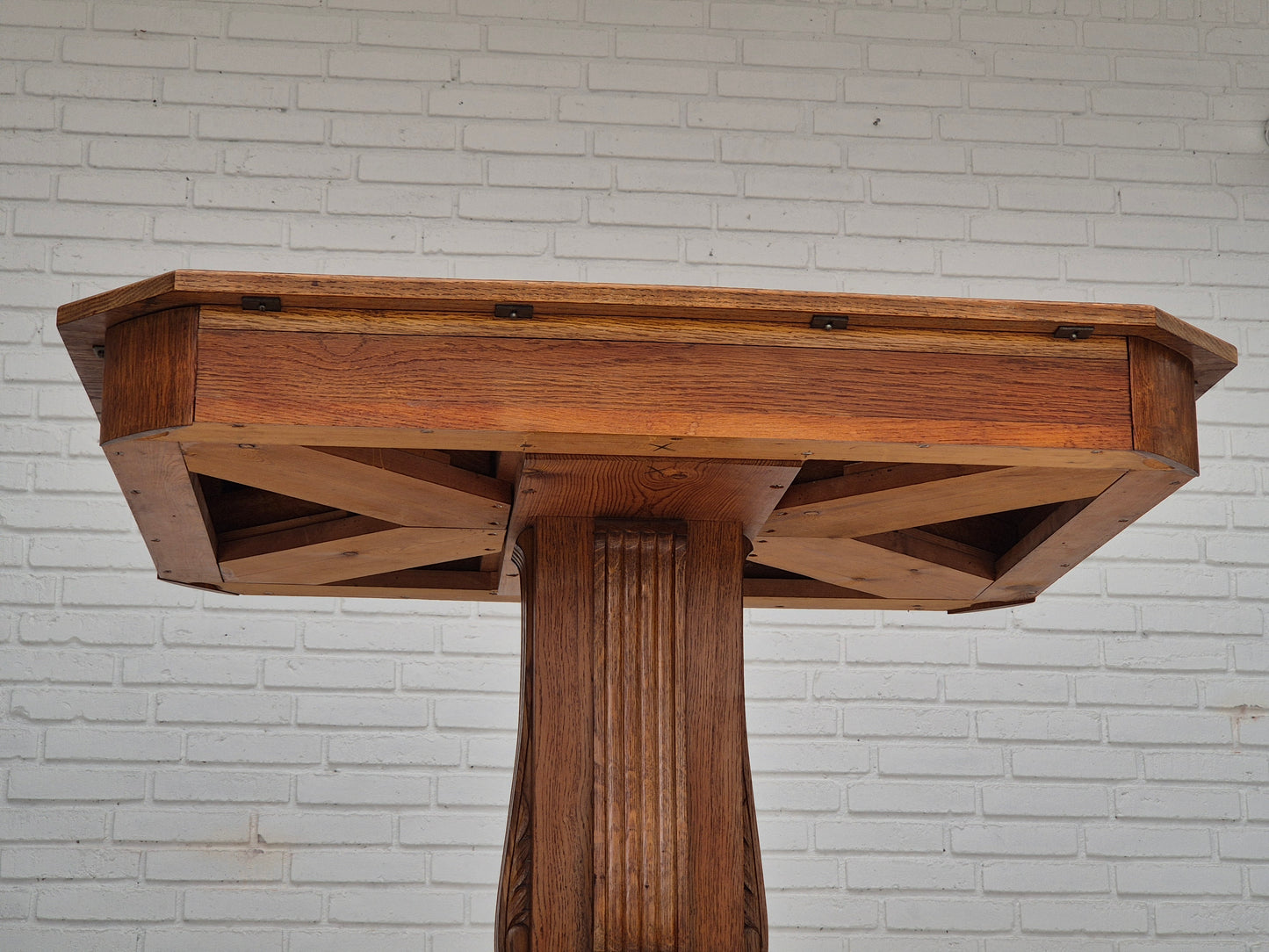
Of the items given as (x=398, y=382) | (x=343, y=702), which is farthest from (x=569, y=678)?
(x=343, y=702)

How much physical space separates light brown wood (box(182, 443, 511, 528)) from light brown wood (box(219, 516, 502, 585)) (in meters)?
0.05

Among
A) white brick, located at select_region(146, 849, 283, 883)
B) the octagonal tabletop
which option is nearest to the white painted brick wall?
white brick, located at select_region(146, 849, 283, 883)

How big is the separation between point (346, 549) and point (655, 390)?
52 cm

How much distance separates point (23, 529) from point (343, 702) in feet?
2.07

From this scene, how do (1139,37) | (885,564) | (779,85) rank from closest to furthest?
1. (885,564)
2. (779,85)
3. (1139,37)

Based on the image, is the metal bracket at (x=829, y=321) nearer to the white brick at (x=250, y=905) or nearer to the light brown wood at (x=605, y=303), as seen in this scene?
the light brown wood at (x=605, y=303)

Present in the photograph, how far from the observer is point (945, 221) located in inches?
104

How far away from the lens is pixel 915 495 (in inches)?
45.4

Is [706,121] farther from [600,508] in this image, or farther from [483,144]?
[600,508]

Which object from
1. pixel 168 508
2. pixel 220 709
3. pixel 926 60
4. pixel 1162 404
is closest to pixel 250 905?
pixel 220 709

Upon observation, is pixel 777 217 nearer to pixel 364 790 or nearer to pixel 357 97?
pixel 357 97

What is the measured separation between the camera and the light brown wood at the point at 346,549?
4.22 feet

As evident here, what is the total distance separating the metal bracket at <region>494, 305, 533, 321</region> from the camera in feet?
3.01

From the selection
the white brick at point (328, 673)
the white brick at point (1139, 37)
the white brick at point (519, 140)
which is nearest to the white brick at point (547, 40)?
the white brick at point (519, 140)
